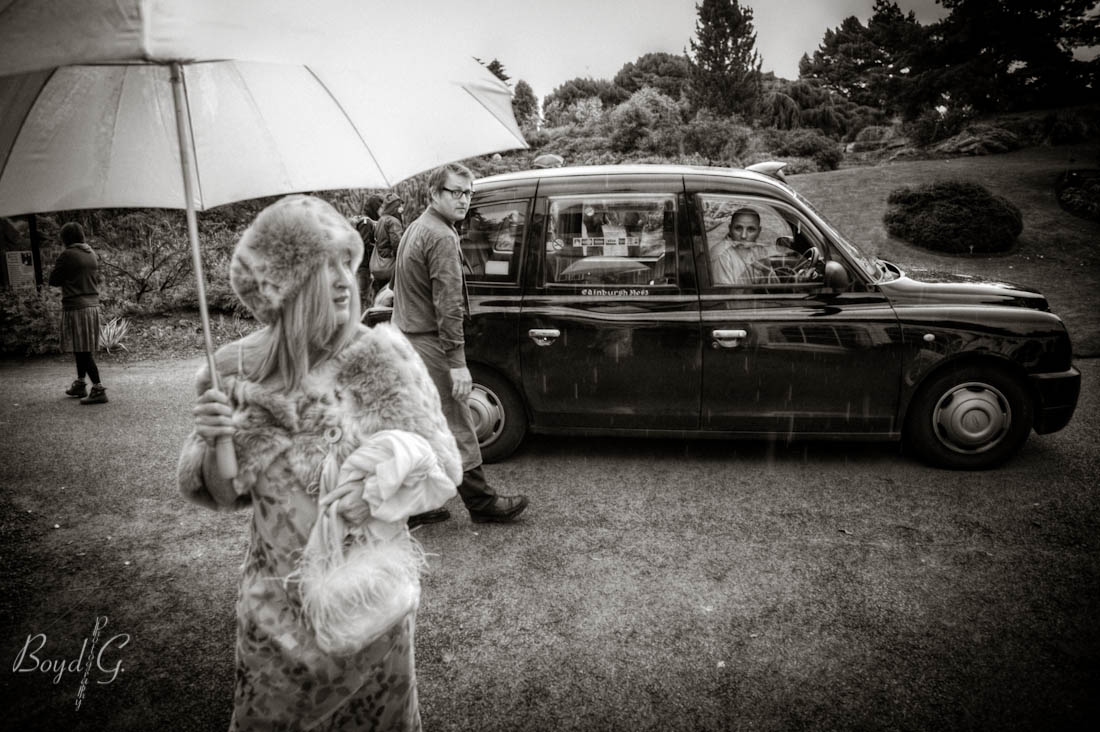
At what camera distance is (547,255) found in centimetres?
505

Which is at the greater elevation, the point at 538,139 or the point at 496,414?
the point at 538,139

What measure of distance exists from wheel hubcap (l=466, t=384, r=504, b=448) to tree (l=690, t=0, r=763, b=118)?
109 feet

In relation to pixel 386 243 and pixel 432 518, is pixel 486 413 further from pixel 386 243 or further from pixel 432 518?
pixel 386 243

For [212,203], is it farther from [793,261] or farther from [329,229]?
[793,261]

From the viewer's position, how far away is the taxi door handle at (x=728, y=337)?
481 centimetres

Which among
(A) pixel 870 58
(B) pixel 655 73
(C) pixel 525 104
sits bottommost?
(C) pixel 525 104

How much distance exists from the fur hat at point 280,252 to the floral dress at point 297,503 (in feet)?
0.75

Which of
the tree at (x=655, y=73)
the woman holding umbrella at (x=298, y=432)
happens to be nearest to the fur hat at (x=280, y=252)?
the woman holding umbrella at (x=298, y=432)

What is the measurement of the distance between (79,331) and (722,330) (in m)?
6.92

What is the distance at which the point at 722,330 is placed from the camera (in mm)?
4832

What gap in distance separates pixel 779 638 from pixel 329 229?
2682 millimetres

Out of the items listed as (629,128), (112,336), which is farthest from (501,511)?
(629,128)

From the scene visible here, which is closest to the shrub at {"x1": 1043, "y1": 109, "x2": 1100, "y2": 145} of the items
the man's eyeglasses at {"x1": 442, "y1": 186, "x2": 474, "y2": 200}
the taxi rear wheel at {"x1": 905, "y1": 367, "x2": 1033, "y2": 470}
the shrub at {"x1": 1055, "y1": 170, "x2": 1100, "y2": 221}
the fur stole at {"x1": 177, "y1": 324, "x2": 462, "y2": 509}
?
the shrub at {"x1": 1055, "y1": 170, "x2": 1100, "y2": 221}

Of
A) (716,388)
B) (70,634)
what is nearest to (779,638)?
(716,388)
